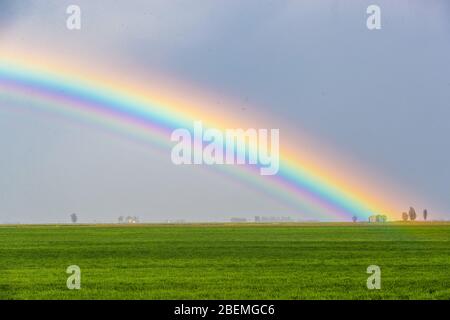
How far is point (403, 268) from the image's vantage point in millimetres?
31625

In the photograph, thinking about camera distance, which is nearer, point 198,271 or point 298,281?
point 298,281

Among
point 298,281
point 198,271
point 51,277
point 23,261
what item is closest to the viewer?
point 298,281

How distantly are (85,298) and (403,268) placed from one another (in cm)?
1660

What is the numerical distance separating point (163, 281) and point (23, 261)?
14671mm
